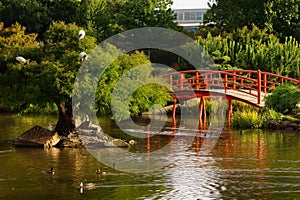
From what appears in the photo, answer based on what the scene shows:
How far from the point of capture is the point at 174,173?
1817 cm

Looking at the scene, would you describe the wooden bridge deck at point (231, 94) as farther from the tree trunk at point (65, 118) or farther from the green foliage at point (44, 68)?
the tree trunk at point (65, 118)

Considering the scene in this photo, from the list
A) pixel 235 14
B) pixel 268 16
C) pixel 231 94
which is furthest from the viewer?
pixel 235 14

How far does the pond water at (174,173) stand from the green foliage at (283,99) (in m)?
3.76

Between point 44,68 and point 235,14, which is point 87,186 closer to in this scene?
point 44,68

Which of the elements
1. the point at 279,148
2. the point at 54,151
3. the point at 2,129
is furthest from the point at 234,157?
the point at 2,129

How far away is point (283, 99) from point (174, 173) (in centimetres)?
1197

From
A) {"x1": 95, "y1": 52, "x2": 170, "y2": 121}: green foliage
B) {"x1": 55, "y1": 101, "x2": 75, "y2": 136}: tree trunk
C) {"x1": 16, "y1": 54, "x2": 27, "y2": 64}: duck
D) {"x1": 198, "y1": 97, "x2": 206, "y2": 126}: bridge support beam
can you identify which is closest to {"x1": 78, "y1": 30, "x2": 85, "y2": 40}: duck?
{"x1": 95, "y1": 52, "x2": 170, "y2": 121}: green foliage

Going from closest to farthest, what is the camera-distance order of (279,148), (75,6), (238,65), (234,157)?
(234,157), (279,148), (238,65), (75,6)

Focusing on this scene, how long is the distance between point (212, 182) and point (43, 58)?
860 cm

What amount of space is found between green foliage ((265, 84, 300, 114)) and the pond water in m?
3.76

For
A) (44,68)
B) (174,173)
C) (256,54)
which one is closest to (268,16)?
(256,54)

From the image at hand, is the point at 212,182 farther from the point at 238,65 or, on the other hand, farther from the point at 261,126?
the point at 238,65

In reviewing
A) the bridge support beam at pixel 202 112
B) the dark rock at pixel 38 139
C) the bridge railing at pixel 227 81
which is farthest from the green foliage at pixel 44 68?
the bridge support beam at pixel 202 112

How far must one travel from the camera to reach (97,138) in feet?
76.1
